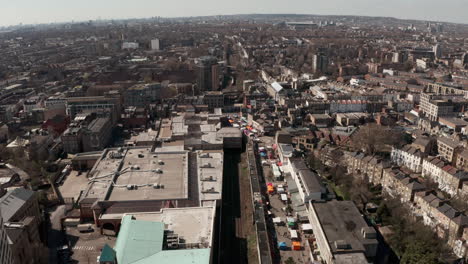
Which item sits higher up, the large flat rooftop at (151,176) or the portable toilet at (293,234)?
the large flat rooftop at (151,176)

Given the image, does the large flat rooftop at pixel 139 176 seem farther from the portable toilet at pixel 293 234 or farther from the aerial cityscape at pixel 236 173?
the portable toilet at pixel 293 234

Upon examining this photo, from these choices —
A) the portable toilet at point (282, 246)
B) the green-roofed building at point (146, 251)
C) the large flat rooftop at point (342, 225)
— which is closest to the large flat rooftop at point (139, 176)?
the green-roofed building at point (146, 251)

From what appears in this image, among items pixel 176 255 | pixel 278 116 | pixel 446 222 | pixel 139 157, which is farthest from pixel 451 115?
pixel 176 255

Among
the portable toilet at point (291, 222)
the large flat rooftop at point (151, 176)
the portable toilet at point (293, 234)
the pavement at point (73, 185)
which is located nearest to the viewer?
the portable toilet at point (293, 234)

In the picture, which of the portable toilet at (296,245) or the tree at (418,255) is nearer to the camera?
the tree at (418,255)

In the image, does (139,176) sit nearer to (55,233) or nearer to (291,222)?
(55,233)

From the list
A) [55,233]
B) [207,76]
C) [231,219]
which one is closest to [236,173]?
[231,219]

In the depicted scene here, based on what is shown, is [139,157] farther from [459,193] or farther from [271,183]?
[459,193]

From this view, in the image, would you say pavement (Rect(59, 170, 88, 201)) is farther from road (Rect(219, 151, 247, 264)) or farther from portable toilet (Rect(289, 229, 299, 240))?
portable toilet (Rect(289, 229, 299, 240))
